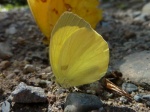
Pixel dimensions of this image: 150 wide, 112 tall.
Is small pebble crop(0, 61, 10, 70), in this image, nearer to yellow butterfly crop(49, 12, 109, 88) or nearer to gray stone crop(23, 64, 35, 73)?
gray stone crop(23, 64, 35, 73)

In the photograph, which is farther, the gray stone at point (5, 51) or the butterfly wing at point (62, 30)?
the gray stone at point (5, 51)

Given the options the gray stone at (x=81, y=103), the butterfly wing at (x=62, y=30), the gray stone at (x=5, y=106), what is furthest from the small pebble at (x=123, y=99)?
the gray stone at (x=5, y=106)

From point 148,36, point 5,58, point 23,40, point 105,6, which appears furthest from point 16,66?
point 105,6

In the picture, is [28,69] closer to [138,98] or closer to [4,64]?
[4,64]

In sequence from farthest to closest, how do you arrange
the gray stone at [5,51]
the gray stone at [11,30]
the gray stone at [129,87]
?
the gray stone at [11,30] → the gray stone at [5,51] → the gray stone at [129,87]

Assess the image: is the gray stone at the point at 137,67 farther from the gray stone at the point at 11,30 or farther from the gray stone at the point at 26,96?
the gray stone at the point at 11,30

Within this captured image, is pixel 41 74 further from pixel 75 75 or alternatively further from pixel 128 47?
pixel 128 47
